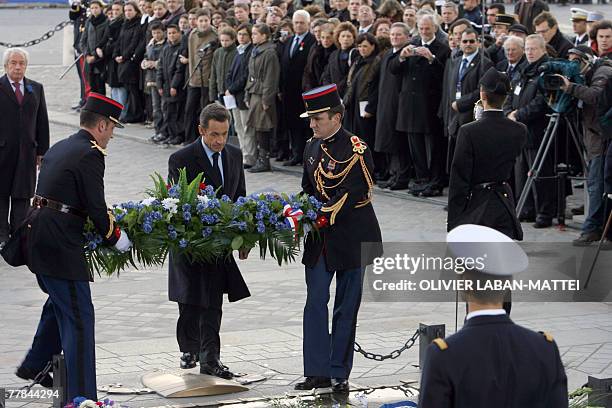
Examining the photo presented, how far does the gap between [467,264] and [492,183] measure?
483 centimetres

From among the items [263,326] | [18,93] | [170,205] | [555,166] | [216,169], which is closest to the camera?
[170,205]

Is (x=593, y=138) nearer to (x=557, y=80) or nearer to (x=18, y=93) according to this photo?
(x=557, y=80)

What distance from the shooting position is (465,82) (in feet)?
49.9

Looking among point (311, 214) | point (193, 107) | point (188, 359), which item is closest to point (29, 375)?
point (188, 359)

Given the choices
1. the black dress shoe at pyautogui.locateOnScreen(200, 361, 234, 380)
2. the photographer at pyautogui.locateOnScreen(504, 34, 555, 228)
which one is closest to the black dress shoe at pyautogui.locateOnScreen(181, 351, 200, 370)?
the black dress shoe at pyautogui.locateOnScreen(200, 361, 234, 380)

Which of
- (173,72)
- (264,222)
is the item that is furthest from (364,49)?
(264,222)

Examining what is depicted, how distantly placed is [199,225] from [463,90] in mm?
7486

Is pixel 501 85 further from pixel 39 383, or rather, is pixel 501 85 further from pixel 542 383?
pixel 542 383

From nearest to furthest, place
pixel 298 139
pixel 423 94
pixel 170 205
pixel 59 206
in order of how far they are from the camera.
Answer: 1. pixel 59 206
2. pixel 170 205
3. pixel 423 94
4. pixel 298 139

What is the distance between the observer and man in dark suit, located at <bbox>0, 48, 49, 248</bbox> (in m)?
12.9

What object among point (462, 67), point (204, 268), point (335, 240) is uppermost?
point (462, 67)

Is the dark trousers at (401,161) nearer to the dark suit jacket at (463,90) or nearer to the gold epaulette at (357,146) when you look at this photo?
the dark suit jacket at (463,90)

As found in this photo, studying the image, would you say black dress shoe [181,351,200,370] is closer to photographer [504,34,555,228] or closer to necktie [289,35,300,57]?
photographer [504,34,555,228]

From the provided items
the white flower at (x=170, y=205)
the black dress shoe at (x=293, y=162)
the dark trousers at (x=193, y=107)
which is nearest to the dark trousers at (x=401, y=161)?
the black dress shoe at (x=293, y=162)
